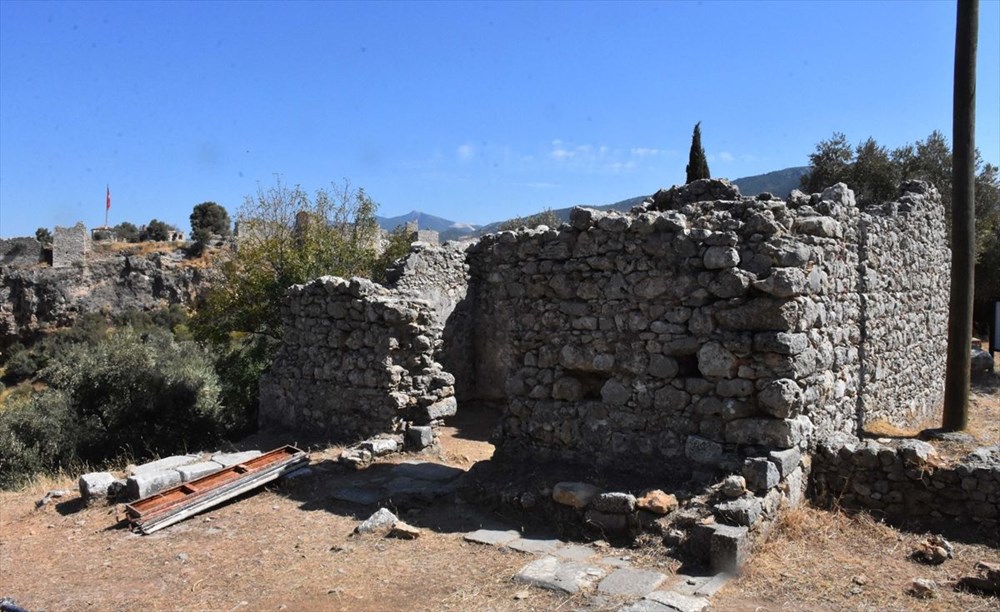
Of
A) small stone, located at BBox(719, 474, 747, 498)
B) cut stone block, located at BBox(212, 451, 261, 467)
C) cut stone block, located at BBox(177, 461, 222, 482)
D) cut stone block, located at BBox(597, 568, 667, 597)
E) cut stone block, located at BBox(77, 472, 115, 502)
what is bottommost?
cut stone block, located at BBox(77, 472, 115, 502)

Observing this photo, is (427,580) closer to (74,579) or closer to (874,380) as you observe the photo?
(74,579)

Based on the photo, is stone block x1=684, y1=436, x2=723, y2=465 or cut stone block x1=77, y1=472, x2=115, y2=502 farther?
cut stone block x1=77, y1=472, x2=115, y2=502

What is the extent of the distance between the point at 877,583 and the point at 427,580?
11.4 feet

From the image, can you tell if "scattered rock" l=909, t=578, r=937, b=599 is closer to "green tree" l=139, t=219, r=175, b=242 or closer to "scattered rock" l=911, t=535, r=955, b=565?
"scattered rock" l=911, t=535, r=955, b=565

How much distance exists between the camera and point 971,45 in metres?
9.34

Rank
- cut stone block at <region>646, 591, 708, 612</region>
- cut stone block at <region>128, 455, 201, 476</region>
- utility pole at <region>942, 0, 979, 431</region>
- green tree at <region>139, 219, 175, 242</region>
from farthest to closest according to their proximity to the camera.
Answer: green tree at <region>139, 219, 175, 242</region>, utility pole at <region>942, 0, 979, 431</region>, cut stone block at <region>128, 455, 201, 476</region>, cut stone block at <region>646, 591, 708, 612</region>

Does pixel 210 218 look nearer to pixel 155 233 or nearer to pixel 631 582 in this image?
pixel 155 233

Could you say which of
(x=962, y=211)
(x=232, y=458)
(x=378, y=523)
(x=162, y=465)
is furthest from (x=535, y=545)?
(x=962, y=211)

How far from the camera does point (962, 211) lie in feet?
30.7

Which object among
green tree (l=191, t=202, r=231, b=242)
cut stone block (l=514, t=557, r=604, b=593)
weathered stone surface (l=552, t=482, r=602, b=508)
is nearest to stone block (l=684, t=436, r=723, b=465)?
weathered stone surface (l=552, t=482, r=602, b=508)

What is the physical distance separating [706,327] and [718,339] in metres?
0.16

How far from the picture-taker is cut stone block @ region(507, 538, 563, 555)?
6.05 metres

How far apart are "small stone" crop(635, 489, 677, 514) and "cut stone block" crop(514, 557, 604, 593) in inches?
32.5

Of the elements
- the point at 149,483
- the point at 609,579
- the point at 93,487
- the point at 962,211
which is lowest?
the point at 93,487
